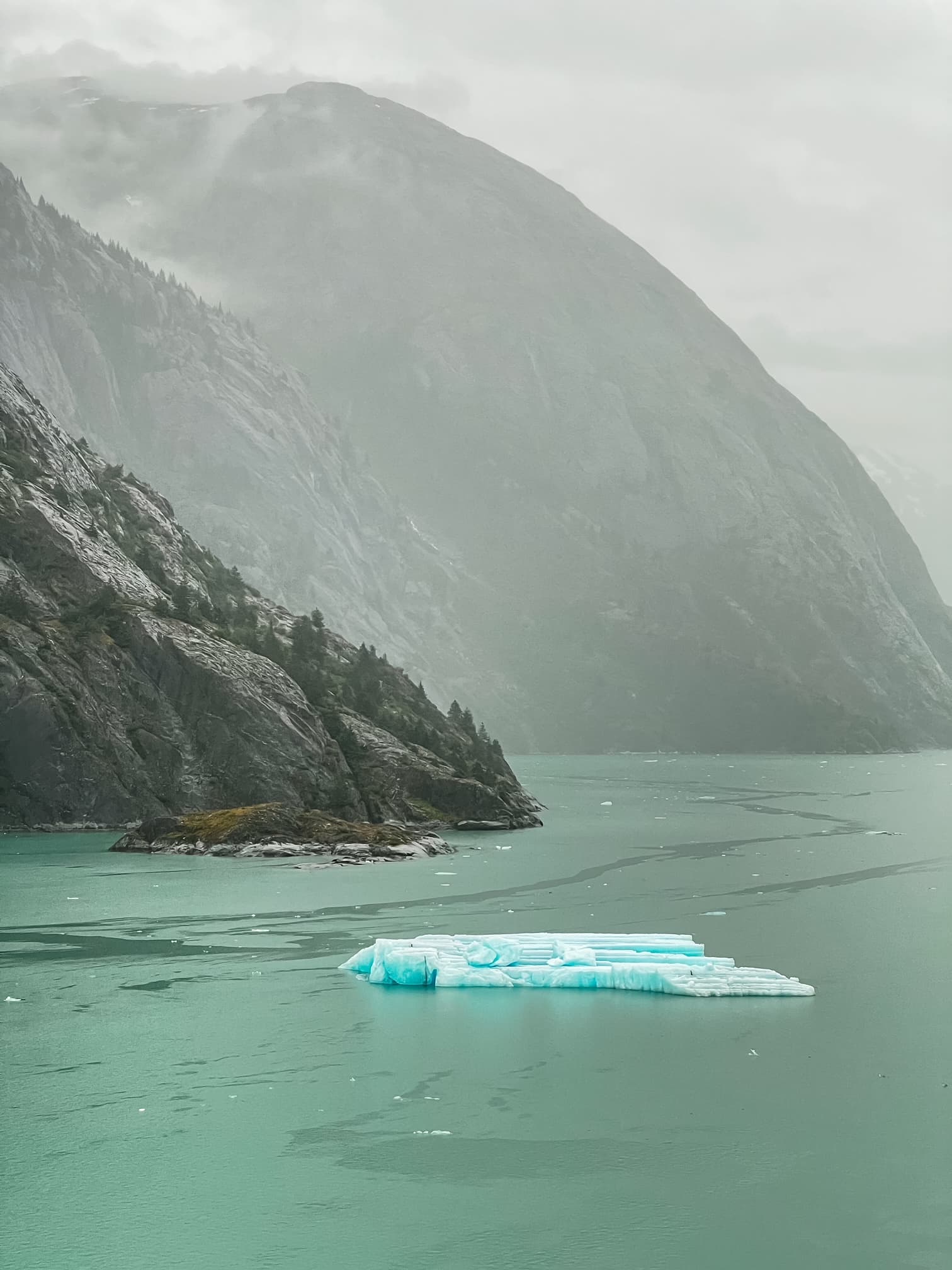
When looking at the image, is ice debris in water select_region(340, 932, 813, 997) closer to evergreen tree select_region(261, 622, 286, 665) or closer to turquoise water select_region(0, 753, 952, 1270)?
turquoise water select_region(0, 753, 952, 1270)

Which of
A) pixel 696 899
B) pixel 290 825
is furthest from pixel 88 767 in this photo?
pixel 696 899

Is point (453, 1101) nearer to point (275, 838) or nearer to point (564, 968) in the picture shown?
point (564, 968)

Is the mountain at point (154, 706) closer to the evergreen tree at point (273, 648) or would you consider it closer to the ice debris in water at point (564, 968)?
the evergreen tree at point (273, 648)

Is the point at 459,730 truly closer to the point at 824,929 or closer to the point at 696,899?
the point at 696,899

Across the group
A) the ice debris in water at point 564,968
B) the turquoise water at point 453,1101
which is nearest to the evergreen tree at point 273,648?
the turquoise water at point 453,1101

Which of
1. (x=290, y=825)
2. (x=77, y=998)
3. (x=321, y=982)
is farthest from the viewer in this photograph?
(x=290, y=825)

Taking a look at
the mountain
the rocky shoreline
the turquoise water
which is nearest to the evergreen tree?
the mountain
